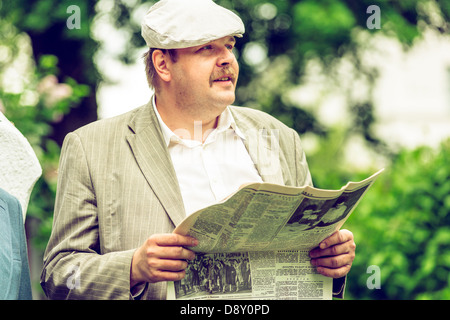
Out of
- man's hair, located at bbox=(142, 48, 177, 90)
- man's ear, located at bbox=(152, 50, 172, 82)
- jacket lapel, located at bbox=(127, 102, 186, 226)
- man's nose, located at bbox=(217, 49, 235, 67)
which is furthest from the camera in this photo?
man's hair, located at bbox=(142, 48, 177, 90)

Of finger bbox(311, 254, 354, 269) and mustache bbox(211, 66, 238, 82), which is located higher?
mustache bbox(211, 66, 238, 82)

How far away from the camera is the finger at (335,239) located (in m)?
2.03

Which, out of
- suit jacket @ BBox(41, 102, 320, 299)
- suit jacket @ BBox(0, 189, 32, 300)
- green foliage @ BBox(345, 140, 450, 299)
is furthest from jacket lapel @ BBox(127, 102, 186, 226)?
green foliage @ BBox(345, 140, 450, 299)

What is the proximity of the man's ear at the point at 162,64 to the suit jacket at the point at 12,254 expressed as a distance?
73cm

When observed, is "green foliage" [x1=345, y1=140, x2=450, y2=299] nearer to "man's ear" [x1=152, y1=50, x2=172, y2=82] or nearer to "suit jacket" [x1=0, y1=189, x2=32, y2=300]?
"man's ear" [x1=152, y1=50, x2=172, y2=82]

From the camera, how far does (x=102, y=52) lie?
307 inches

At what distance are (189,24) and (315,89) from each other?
781 cm

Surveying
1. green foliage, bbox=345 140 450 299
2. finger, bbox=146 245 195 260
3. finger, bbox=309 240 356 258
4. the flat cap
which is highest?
the flat cap

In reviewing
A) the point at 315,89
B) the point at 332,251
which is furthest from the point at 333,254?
the point at 315,89

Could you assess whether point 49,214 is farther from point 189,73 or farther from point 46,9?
point 189,73

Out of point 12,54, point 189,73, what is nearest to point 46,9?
point 12,54

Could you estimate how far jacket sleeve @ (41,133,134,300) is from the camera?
2.00 meters

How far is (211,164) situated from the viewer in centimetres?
233

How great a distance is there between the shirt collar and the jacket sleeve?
311mm
